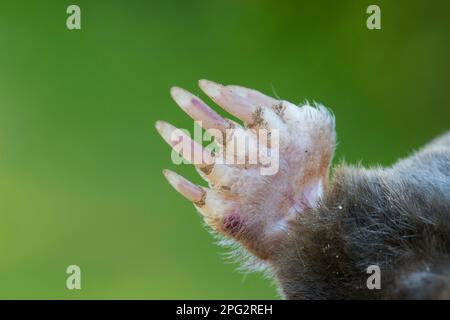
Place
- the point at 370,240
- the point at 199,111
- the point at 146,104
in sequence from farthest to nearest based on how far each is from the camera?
the point at 146,104 → the point at 199,111 → the point at 370,240

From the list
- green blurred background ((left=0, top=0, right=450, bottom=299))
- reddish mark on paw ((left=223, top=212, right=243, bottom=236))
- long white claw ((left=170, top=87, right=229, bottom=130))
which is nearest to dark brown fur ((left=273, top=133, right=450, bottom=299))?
reddish mark on paw ((left=223, top=212, right=243, bottom=236))

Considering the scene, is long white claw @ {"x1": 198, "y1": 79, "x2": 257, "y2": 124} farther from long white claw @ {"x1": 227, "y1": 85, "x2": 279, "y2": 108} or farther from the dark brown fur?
the dark brown fur

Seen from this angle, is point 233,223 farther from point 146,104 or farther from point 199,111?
point 146,104

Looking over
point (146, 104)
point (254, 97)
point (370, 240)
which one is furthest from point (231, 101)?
point (146, 104)

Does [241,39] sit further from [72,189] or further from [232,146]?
[232,146]
